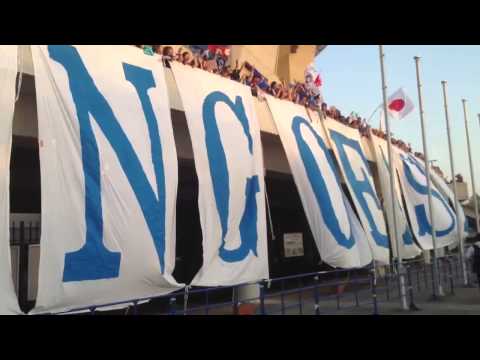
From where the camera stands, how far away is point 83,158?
20.8ft

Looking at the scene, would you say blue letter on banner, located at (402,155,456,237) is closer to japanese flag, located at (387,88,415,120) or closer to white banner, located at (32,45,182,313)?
japanese flag, located at (387,88,415,120)

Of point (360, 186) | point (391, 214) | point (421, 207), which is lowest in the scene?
point (391, 214)

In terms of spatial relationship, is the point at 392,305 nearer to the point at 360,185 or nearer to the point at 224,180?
the point at 360,185

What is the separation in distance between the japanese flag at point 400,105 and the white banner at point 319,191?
691 centimetres

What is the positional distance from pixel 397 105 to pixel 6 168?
14.5 m

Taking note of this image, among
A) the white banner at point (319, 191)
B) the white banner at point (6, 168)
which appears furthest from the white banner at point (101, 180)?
the white banner at point (319, 191)

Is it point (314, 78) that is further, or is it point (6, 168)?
point (314, 78)

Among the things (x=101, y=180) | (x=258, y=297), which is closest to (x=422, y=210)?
(x=258, y=297)

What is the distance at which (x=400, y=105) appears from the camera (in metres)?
17.1

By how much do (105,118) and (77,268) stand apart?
216 cm

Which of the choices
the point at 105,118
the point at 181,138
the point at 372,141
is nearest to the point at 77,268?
the point at 105,118

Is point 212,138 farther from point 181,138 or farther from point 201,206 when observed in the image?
point 181,138

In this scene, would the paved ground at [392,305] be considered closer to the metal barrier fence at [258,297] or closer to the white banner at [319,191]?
the metal barrier fence at [258,297]
